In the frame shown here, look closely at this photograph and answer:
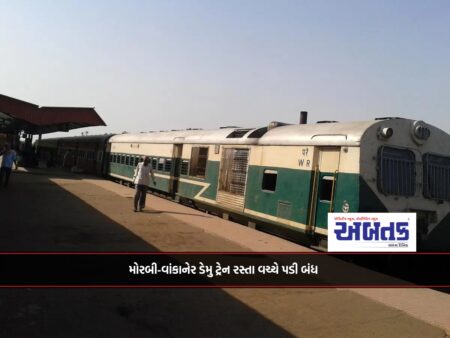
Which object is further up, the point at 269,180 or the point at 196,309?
the point at 269,180

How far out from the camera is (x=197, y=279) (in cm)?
647

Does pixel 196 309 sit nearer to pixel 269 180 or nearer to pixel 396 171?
pixel 396 171

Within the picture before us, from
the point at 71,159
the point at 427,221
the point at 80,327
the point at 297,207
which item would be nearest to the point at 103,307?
the point at 80,327

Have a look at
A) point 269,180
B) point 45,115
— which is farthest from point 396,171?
point 45,115

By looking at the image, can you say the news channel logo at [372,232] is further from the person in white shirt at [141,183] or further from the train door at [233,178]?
the person in white shirt at [141,183]

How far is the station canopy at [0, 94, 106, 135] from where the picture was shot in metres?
28.4

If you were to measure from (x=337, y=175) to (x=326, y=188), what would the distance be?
0.51 meters

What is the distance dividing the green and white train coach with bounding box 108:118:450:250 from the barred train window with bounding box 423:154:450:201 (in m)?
0.02

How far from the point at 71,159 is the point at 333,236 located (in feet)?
105

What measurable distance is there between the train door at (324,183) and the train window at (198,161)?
223 inches

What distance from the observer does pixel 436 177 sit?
984cm

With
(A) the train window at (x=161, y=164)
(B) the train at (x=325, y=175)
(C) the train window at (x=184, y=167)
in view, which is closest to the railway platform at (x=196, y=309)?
(B) the train at (x=325, y=175)

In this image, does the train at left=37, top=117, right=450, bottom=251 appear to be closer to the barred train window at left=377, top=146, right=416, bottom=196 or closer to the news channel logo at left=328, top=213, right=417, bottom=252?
the barred train window at left=377, top=146, right=416, bottom=196

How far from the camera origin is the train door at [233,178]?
41.6 feet
